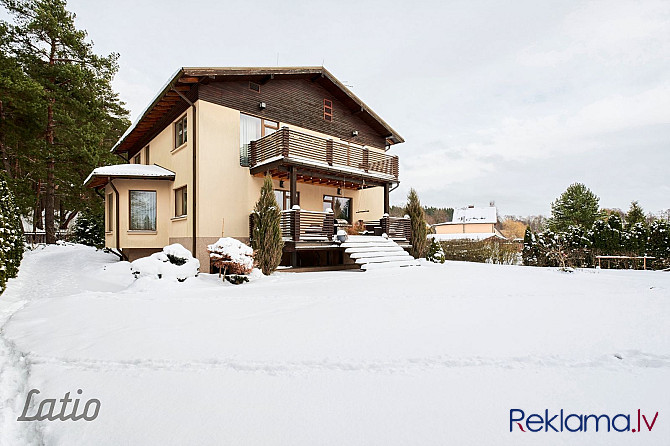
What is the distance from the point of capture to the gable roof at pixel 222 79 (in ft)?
38.7

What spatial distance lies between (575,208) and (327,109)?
63.0 ft

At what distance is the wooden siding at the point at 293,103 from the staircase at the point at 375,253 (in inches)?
237

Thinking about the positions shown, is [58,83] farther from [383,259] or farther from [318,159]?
[383,259]

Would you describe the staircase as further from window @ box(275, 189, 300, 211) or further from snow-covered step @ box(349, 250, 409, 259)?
window @ box(275, 189, 300, 211)

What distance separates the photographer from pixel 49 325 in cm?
504

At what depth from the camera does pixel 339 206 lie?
1680 centimetres

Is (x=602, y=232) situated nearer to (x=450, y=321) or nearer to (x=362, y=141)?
(x=362, y=141)

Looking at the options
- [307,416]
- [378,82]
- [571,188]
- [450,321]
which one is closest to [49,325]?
[307,416]

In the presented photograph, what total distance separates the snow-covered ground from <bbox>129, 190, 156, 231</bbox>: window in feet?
26.2

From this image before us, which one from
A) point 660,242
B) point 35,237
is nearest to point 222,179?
point 660,242

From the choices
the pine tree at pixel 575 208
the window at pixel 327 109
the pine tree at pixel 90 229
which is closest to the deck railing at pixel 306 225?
the window at pixel 327 109

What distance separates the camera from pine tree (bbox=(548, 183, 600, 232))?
74.4ft

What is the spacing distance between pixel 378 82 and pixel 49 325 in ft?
69.3

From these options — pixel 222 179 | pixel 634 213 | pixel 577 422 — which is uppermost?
pixel 222 179
